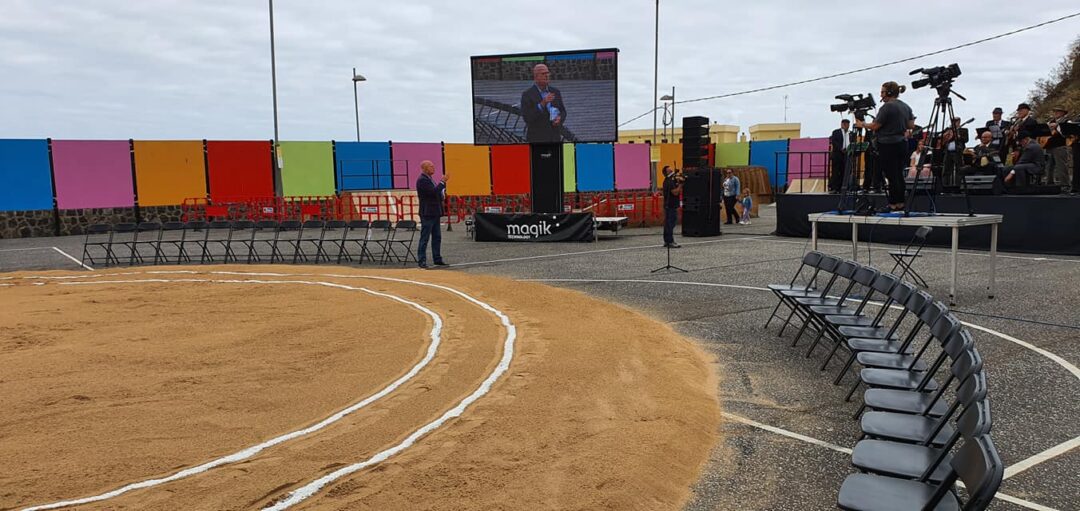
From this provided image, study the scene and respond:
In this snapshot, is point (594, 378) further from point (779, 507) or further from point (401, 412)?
point (779, 507)

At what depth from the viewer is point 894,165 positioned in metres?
9.94

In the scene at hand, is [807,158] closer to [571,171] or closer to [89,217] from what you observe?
[571,171]

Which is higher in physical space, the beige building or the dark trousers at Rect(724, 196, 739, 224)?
the beige building

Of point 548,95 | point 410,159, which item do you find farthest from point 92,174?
point 548,95

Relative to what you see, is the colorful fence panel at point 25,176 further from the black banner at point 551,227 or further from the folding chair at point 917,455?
the folding chair at point 917,455

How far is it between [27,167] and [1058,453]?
2875 centimetres

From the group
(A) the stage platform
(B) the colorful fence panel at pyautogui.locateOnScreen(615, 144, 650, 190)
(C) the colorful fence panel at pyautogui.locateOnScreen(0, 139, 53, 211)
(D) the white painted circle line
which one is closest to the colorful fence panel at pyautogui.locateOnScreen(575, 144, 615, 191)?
(B) the colorful fence panel at pyautogui.locateOnScreen(615, 144, 650, 190)

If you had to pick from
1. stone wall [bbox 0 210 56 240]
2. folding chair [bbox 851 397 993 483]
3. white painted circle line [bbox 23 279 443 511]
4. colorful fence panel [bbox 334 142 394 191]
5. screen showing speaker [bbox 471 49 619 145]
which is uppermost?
screen showing speaker [bbox 471 49 619 145]

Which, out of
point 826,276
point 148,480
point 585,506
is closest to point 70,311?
point 148,480

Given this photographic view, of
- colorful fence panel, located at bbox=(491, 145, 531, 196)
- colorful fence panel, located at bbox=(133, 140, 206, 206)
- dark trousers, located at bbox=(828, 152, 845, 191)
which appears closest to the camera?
dark trousers, located at bbox=(828, 152, 845, 191)

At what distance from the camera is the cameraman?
958 cm

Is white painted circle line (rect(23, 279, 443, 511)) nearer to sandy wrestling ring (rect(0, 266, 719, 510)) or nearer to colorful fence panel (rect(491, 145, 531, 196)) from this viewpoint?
sandy wrestling ring (rect(0, 266, 719, 510))

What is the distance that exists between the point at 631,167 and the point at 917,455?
109 ft

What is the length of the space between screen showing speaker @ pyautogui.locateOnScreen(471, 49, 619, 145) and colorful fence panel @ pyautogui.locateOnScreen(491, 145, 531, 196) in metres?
12.5
